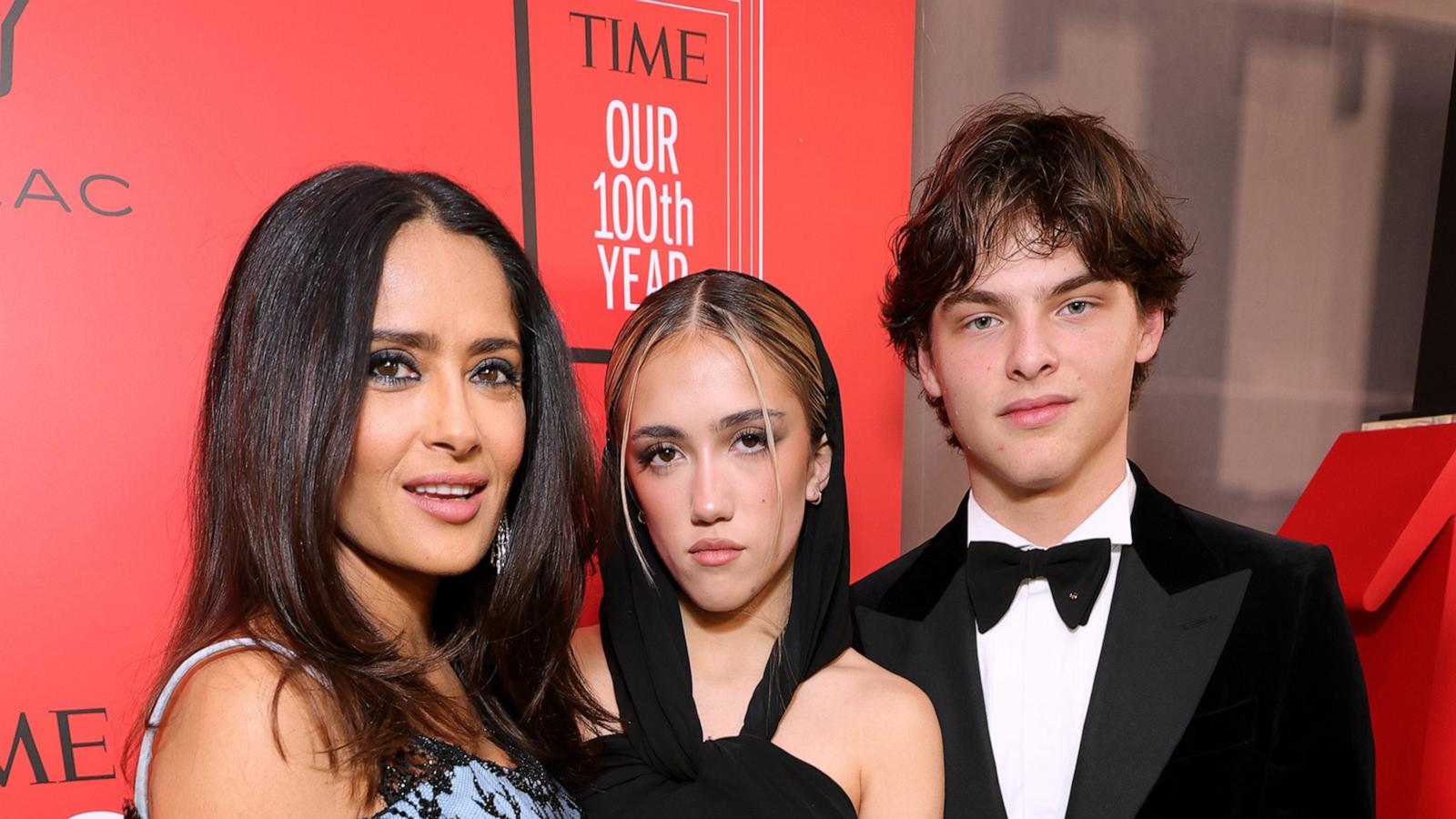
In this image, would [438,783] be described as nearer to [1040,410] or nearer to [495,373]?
[495,373]

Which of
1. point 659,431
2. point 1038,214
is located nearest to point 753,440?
point 659,431

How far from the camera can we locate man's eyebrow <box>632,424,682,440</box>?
1.91m

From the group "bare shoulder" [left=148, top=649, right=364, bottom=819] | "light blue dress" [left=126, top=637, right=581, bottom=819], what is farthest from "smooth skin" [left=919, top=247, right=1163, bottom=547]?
"bare shoulder" [left=148, top=649, right=364, bottom=819]

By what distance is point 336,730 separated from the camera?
1.42 m

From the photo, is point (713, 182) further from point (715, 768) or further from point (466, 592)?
point (715, 768)

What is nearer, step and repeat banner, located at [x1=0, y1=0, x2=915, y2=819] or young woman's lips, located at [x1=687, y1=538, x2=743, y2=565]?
young woman's lips, located at [x1=687, y1=538, x2=743, y2=565]

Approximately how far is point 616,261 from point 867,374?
0.73 metres

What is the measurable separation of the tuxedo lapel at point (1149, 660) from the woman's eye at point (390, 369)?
1.25 meters

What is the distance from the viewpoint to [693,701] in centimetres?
192

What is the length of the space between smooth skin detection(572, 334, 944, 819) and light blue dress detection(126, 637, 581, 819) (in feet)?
1.01

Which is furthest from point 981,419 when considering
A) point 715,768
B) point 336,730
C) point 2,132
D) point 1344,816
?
point 2,132

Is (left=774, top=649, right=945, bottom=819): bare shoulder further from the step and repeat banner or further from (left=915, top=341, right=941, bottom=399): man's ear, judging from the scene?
the step and repeat banner

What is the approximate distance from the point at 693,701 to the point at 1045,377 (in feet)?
2.72

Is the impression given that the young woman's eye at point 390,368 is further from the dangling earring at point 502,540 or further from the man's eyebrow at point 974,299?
the man's eyebrow at point 974,299
